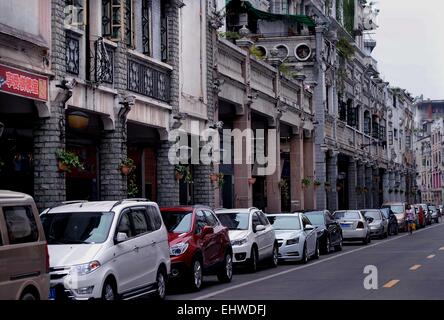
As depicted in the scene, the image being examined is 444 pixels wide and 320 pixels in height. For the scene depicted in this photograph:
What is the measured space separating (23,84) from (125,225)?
604 cm

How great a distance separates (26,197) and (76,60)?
11048mm

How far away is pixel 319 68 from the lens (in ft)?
174

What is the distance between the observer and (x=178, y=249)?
19.0m

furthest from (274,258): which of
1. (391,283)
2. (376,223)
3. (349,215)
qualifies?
(376,223)

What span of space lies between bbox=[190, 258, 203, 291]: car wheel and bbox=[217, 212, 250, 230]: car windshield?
5173mm

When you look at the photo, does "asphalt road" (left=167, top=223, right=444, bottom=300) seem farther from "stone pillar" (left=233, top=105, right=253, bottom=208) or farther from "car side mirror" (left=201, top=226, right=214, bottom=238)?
"stone pillar" (left=233, top=105, right=253, bottom=208)

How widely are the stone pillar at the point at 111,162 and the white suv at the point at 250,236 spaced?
2993 mm

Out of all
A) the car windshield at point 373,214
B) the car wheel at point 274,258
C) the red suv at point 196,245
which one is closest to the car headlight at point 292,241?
the car wheel at point 274,258

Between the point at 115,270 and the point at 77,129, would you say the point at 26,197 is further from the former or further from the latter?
the point at 77,129

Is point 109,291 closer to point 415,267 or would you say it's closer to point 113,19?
point 415,267

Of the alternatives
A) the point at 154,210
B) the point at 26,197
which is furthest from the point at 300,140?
the point at 26,197

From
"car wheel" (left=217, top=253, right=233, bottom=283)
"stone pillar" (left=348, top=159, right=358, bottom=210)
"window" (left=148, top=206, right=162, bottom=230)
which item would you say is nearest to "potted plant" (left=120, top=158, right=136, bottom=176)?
"car wheel" (left=217, top=253, right=233, bottom=283)

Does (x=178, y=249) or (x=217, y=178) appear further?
(x=217, y=178)

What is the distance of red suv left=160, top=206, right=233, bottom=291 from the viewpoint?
1891 centimetres
